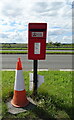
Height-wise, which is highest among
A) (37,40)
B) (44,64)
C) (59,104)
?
(37,40)

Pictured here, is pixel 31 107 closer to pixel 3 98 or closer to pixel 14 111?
pixel 14 111

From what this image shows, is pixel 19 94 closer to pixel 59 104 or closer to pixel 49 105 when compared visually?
pixel 49 105

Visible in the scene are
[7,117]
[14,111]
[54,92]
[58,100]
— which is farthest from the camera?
[54,92]

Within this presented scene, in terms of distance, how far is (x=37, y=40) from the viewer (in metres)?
3.55

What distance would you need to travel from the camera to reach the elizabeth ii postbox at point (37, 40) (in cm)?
346

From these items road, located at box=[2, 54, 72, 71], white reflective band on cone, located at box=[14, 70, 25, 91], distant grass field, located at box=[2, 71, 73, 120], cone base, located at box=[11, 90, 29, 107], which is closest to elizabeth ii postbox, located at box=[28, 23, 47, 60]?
white reflective band on cone, located at box=[14, 70, 25, 91]

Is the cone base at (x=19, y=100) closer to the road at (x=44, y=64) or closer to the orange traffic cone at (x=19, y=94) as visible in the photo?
the orange traffic cone at (x=19, y=94)

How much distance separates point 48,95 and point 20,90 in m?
0.77

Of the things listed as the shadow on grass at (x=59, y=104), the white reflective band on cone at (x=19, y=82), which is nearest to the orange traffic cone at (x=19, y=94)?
the white reflective band on cone at (x=19, y=82)

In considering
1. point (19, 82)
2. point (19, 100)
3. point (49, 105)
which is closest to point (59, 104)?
point (49, 105)

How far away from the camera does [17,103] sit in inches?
135

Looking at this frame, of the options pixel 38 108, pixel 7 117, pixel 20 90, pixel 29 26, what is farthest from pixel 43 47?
pixel 7 117

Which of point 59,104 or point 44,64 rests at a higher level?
point 44,64

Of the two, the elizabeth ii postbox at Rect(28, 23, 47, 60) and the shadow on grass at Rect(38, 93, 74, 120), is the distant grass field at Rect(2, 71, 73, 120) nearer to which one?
the shadow on grass at Rect(38, 93, 74, 120)
